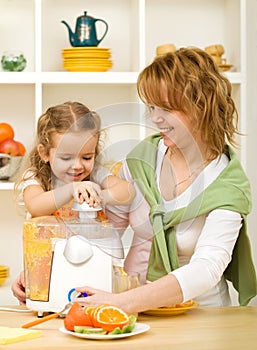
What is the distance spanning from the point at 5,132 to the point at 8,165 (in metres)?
0.14

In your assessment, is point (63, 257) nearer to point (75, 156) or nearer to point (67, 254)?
point (67, 254)

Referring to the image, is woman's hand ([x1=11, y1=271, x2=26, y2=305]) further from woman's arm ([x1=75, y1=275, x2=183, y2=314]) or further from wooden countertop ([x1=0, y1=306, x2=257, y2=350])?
woman's arm ([x1=75, y1=275, x2=183, y2=314])

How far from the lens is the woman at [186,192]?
160 centimetres

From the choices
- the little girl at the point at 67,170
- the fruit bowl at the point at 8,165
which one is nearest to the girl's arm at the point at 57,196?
the little girl at the point at 67,170

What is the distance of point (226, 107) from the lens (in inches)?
70.0

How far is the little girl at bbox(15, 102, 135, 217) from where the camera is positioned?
1.51m

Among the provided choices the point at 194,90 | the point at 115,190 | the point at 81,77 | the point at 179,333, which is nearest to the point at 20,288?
the point at 115,190

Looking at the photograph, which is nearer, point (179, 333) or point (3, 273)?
point (179, 333)

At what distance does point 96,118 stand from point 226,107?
0.41 m

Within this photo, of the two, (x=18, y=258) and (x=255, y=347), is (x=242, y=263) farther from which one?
(x=18, y=258)

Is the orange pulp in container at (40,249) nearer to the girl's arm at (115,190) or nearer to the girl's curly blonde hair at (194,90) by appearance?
the girl's arm at (115,190)

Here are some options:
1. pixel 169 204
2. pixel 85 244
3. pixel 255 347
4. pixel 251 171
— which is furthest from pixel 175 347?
pixel 251 171

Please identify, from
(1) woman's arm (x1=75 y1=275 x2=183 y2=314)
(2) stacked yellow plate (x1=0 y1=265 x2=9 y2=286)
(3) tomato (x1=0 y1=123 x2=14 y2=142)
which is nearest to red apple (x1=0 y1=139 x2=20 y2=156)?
(3) tomato (x1=0 y1=123 x2=14 y2=142)

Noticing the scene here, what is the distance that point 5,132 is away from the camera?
3.07 m
